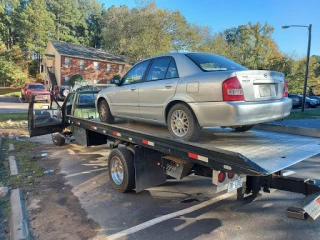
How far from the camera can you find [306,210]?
105 inches

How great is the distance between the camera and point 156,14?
107 feet

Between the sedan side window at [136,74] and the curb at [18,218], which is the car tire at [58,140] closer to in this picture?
the curb at [18,218]

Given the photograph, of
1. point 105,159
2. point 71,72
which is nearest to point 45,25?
point 71,72

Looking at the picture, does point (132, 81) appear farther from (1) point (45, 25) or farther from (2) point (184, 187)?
(1) point (45, 25)

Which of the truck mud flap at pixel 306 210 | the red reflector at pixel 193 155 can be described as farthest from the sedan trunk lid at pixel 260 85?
the truck mud flap at pixel 306 210

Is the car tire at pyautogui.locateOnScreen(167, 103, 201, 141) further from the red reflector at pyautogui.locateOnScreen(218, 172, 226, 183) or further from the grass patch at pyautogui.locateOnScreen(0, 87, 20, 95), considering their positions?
the grass patch at pyautogui.locateOnScreen(0, 87, 20, 95)

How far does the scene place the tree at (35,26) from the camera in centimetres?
4612

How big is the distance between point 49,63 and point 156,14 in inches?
757

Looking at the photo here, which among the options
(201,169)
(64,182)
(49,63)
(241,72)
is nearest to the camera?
(241,72)

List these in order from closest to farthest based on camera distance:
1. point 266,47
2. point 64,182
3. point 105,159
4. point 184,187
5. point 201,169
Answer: point 201,169 < point 184,187 < point 64,182 < point 105,159 < point 266,47

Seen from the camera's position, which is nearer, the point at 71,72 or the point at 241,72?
the point at 241,72

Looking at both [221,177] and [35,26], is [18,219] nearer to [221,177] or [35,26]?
[221,177]

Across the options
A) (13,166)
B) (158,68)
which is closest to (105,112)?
(158,68)

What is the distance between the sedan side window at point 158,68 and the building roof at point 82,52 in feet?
112
